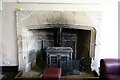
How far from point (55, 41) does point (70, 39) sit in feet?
1.21

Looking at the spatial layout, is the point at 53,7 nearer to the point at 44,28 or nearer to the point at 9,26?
the point at 44,28

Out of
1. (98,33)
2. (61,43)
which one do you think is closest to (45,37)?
(61,43)

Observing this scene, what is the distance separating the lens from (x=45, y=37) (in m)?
4.86

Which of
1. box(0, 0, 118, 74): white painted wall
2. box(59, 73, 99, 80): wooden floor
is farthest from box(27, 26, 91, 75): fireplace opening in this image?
box(59, 73, 99, 80): wooden floor

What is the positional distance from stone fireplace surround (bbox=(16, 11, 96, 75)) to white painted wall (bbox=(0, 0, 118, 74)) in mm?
120

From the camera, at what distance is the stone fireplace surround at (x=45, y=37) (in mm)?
4484

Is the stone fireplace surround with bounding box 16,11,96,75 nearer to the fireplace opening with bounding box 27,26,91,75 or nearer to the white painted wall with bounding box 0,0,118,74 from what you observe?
the fireplace opening with bounding box 27,26,91,75

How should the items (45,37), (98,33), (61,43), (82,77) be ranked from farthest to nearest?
(45,37) → (61,43) → (98,33) → (82,77)

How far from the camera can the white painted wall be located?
4441 mm

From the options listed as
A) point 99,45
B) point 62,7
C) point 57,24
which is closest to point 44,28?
point 57,24

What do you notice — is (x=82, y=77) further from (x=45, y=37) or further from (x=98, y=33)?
(x=45, y=37)

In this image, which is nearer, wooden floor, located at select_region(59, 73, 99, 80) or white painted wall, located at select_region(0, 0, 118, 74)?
wooden floor, located at select_region(59, 73, 99, 80)

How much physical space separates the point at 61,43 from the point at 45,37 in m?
0.43

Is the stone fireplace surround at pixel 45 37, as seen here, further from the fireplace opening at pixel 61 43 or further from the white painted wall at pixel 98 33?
the white painted wall at pixel 98 33
